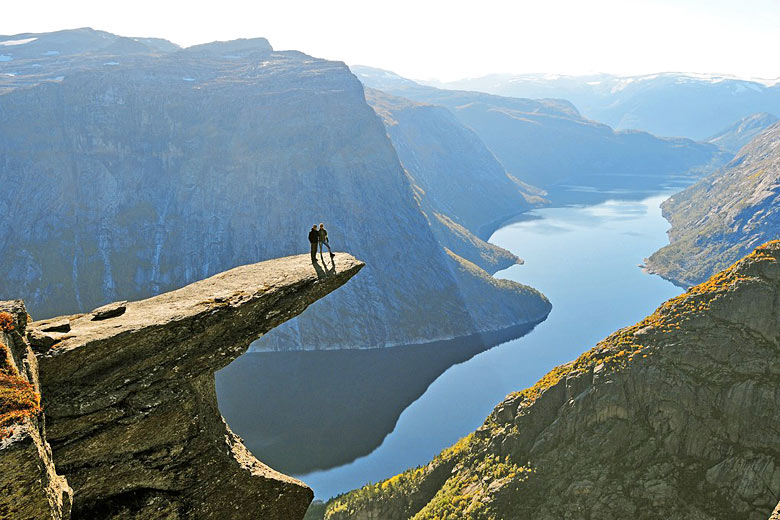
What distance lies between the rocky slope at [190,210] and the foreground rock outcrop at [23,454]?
15203 cm

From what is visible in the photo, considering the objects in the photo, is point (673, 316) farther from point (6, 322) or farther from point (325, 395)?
point (325, 395)

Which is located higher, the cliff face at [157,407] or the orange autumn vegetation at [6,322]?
the orange autumn vegetation at [6,322]

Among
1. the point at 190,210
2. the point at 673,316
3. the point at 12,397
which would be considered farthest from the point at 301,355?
the point at 12,397

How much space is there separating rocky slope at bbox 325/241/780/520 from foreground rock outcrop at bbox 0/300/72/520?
35941mm

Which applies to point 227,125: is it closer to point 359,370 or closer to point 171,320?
point 359,370

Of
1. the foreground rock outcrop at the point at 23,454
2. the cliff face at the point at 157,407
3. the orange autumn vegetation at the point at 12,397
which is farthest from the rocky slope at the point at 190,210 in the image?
the orange autumn vegetation at the point at 12,397

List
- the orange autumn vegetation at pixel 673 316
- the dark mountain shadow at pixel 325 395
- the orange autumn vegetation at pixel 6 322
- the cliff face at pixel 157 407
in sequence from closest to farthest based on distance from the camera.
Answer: the orange autumn vegetation at pixel 6 322 → the cliff face at pixel 157 407 → the orange autumn vegetation at pixel 673 316 → the dark mountain shadow at pixel 325 395

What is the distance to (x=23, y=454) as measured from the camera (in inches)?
376

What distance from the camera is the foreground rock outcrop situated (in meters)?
9.39

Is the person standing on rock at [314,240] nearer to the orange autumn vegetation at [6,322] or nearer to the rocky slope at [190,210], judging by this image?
the orange autumn vegetation at [6,322]

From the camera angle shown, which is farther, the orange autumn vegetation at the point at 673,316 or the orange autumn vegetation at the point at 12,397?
the orange autumn vegetation at the point at 673,316

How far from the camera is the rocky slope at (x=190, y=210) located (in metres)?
166

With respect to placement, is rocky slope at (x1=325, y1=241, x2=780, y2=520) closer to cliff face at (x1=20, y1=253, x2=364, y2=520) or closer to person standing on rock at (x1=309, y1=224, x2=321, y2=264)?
cliff face at (x1=20, y1=253, x2=364, y2=520)

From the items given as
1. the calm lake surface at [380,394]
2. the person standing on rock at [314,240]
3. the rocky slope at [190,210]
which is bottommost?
the calm lake surface at [380,394]
